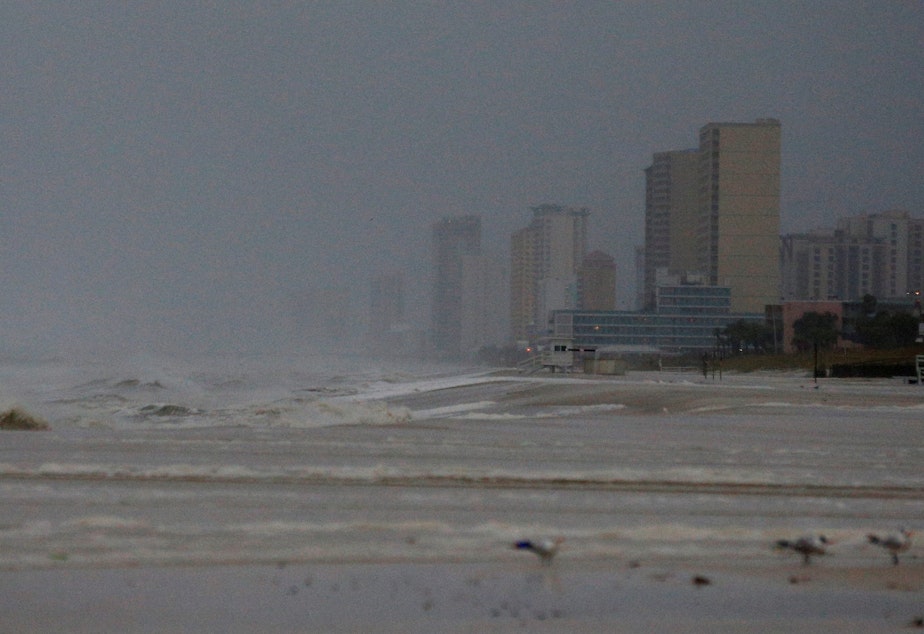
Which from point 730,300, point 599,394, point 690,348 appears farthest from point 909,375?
point 730,300

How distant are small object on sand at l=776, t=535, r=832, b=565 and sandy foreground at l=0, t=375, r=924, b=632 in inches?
2.3

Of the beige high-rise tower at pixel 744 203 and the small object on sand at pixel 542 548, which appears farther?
the beige high-rise tower at pixel 744 203

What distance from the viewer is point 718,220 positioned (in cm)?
19262

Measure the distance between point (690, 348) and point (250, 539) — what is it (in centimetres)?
16267

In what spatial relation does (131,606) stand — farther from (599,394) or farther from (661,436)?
(599,394)

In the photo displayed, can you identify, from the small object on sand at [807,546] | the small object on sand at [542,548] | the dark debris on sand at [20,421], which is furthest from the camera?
Result: the dark debris on sand at [20,421]

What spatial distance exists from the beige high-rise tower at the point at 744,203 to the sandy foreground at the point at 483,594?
183 meters

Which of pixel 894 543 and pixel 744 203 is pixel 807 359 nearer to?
pixel 894 543

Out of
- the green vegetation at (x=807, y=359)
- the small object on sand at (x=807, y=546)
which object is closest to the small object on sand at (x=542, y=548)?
the small object on sand at (x=807, y=546)

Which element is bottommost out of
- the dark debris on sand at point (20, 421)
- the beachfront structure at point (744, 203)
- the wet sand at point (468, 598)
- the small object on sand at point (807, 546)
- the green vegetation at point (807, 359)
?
the green vegetation at point (807, 359)

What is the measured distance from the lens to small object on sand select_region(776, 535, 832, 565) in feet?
21.3

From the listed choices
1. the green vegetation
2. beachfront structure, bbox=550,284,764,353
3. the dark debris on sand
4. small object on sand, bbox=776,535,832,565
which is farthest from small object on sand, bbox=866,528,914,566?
beachfront structure, bbox=550,284,764,353

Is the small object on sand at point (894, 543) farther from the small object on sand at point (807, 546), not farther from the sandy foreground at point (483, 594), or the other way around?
the small object on sand at point (807, 546)

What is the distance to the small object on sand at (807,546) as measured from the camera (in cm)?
648
